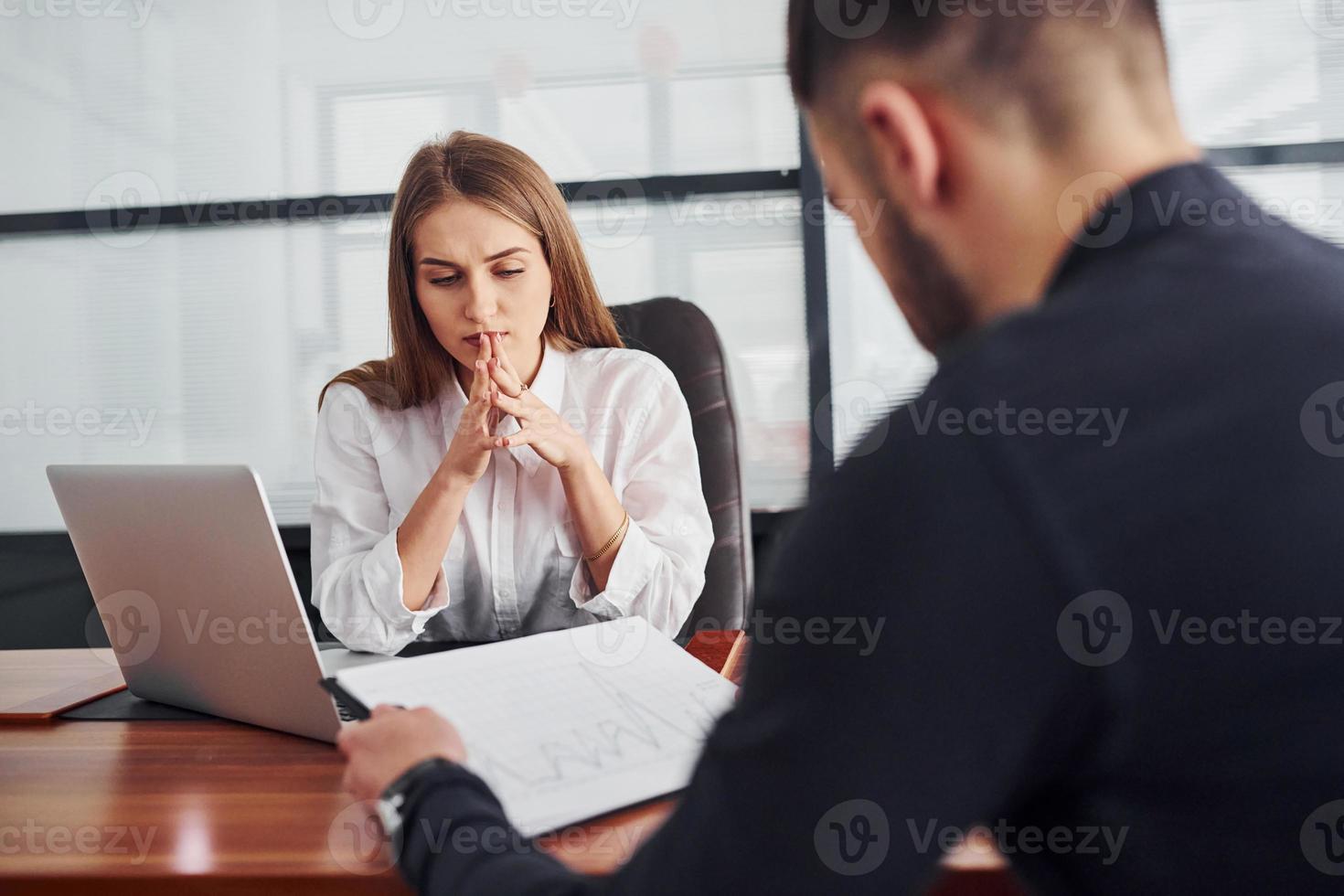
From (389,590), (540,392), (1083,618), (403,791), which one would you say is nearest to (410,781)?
(403,791)

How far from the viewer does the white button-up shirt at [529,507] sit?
1436mm

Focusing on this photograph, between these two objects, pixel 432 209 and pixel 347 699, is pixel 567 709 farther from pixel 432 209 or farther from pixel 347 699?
pixel 432 209

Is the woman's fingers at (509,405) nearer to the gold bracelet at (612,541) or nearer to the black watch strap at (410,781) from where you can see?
the gold bracelet at (612,541)

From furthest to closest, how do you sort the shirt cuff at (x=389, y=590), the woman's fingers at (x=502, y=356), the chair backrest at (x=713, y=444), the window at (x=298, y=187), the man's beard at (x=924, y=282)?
the window at (x=298, y=187)
the chair backrest at (x=713, y=444)
the woman's fingers at (x=502, y=356)
the shirt cuff at (x=389, y=590)
the man's beard at (x=924, y=282)

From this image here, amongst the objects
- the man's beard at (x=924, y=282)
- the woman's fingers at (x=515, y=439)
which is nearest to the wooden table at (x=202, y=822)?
the man's beard at (x=924, y=282)

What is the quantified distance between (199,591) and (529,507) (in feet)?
2.25

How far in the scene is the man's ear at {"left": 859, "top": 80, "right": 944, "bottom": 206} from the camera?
0.47 m

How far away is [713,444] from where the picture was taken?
64.9 inches

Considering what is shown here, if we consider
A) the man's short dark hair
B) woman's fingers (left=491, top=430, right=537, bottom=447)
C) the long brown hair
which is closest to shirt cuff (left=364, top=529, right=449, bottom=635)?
woman's fingers (left=491, top=430, right=537, bottom=447)

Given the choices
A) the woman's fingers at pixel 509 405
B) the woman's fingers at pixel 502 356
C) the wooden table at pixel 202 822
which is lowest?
the wooden table at pixel 202 822

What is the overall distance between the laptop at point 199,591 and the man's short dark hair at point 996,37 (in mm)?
601

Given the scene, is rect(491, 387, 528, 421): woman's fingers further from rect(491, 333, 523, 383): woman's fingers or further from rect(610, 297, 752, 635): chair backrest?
rect(610, 297, 752, 635): chair backrest

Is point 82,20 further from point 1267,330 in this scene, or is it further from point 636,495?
point 1267,330

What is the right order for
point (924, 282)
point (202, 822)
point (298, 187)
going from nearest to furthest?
point (924, 282) < point (202, 822) < point (298, 187)
